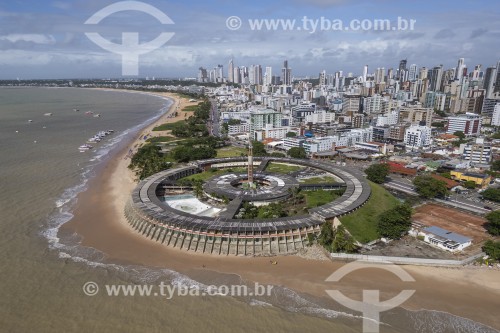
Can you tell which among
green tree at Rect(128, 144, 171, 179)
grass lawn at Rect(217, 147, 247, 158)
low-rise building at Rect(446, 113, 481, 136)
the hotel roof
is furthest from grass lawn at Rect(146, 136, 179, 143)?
low-rise building at Rect(446, 113, 481, 136)

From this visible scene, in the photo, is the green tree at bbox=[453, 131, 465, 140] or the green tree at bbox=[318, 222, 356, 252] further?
the green tree at bbox=[453, 131, 465, 140]

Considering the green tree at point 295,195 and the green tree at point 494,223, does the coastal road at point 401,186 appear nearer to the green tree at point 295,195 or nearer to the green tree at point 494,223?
the green tree at point 494,223

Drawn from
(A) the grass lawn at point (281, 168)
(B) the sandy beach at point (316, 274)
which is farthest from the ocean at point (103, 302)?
(A) the grass lawn at point (281, 168)

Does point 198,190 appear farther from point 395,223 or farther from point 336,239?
point 395,223

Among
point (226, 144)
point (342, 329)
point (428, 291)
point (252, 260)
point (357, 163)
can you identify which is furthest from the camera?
point (226, 144)

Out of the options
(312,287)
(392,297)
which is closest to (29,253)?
(312,287)

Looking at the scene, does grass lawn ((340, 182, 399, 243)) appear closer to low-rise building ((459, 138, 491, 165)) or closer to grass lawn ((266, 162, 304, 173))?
grass lawn ((266, 162, 304, 173))

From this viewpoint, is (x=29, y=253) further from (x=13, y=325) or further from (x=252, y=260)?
(x=252, y=260)
